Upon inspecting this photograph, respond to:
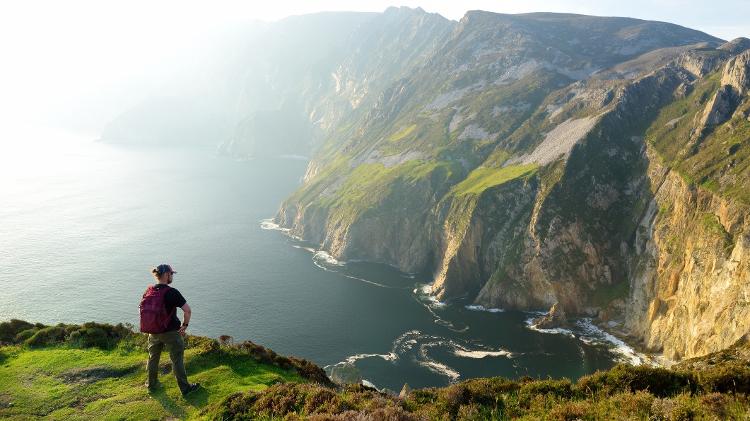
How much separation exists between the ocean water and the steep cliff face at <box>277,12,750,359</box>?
8.06 m

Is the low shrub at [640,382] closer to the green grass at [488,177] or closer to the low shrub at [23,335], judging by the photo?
the low shrub at [23,335]

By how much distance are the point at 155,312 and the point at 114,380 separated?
210 inches

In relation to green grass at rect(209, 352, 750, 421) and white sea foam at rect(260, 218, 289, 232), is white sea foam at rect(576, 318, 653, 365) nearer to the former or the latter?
green grass at rect(209, 352, 750, 421)

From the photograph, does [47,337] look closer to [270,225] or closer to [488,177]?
[488,177]

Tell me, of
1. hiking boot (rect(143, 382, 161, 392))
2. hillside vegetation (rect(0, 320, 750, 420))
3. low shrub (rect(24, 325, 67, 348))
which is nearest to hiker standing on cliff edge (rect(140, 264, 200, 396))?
hiking boot (rect(143, 382, 161, 392))

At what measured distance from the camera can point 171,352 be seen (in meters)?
17.8

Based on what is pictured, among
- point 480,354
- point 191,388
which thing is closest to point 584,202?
point 480,354

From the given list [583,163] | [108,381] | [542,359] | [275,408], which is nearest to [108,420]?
[108,381]

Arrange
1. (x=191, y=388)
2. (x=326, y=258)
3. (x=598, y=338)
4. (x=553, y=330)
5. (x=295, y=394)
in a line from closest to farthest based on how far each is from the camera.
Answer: (x=295, y=394), (x=191, y=388), (x=598, y=338), (x=553, y=330), (x=326, y=258)

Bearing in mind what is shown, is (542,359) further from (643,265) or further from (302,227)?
(302,227)

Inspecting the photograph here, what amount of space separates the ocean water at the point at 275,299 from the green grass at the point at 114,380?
4827 cm

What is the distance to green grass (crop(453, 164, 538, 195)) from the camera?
383ft

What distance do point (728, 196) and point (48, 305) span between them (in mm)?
122423

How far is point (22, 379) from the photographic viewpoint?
778 inches
